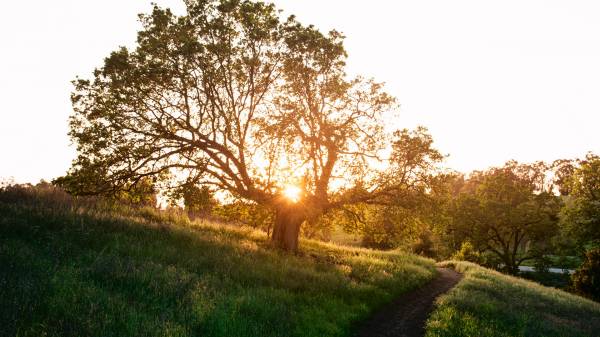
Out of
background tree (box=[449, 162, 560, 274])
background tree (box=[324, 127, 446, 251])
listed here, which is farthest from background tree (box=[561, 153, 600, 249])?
background tree (box=[324, 127, 446, 251])

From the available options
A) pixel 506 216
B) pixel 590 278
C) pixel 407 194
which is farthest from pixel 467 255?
pixel 407 194

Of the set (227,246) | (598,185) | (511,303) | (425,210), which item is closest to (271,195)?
(227,246)

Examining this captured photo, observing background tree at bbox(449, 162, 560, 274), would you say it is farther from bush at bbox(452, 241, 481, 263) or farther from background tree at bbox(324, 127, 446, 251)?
background tree at bbox(324, 127, 446, 251)

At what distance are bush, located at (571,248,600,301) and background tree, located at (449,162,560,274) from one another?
510 inches

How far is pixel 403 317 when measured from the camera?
14531mm

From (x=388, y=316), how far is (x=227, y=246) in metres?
7.94

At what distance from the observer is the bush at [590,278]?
33.1 meters

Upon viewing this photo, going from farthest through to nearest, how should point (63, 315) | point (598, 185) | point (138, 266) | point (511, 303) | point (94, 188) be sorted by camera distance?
point (598, 185) < point (511, 303) < point (94, 188) < point (138, 266) < point (63, 315)

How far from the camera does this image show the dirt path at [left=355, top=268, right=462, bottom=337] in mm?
12383

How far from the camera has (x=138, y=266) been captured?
11766 mm

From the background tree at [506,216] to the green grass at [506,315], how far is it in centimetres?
2553

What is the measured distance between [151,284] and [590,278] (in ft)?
125

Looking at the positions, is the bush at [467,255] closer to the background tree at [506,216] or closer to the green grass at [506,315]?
the background tree at [506,216]

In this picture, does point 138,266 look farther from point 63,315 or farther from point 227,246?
point 227,246
